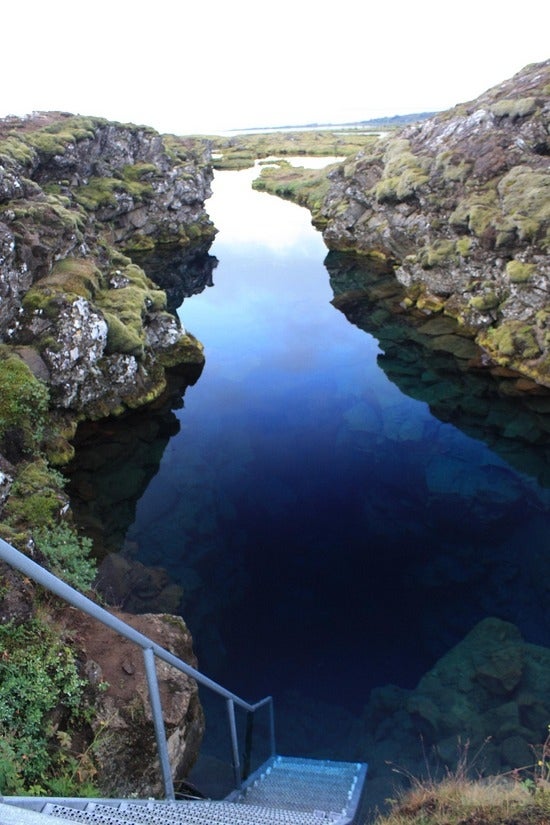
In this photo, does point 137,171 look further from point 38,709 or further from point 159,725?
point 159,725

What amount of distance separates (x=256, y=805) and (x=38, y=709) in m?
3.74

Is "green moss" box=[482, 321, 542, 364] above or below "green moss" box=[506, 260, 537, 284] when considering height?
below

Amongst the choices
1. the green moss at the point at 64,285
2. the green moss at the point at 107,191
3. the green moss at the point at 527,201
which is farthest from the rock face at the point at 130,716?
the green moss at the point at 107,191

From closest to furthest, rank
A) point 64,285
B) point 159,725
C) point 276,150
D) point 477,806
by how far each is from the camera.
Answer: point 477,806 → point 159,725 → point 64,285 → point 276,150

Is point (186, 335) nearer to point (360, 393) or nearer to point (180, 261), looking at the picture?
point (360, 393)

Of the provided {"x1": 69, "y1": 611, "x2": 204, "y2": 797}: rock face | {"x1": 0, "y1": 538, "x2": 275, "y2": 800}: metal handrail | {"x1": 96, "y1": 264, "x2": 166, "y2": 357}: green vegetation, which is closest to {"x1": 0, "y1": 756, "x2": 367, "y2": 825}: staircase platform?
{"x1": 0, "y1": 538, "x2": 275, "y2": 800}: metal handrail

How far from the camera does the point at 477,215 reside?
43.6m

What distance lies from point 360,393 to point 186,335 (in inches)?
543

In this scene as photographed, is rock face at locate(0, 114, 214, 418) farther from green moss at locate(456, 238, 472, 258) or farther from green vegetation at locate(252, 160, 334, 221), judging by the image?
green vegetation at locate(252, 160, 334, 221)

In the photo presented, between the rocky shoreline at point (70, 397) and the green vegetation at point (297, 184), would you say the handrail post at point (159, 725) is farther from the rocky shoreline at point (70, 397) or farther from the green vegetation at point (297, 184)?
the green vegetation at point (297, 184)

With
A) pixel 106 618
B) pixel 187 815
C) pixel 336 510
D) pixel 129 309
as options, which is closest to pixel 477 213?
pixel 129 309

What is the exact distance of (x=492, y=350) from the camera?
122ft

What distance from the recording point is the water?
17.6 meters

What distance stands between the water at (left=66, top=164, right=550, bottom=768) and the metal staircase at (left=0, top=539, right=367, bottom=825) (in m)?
4.27
